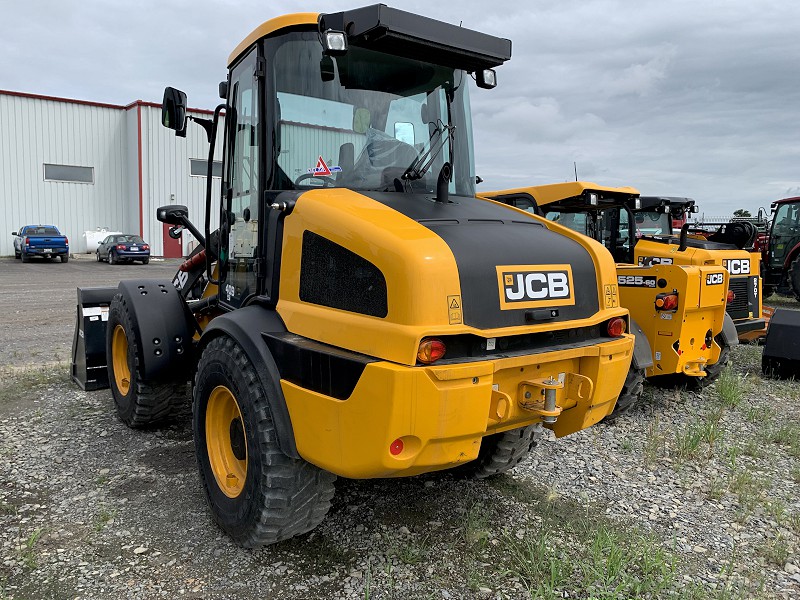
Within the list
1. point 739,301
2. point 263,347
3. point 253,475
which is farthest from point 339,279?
point 739,301

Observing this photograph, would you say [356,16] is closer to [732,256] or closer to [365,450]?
[365,450]

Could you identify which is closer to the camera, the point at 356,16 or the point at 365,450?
the point at 365,450

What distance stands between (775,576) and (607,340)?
1411 millimetres

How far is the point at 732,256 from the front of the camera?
7.69 meters

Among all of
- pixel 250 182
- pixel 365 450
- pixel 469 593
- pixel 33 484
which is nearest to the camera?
pixel 365 450

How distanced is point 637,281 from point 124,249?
2289 cm

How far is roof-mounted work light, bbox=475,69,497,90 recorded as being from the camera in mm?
3676

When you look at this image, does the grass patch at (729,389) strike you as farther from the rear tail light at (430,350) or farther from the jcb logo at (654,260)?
the rear tail light at (430,350)

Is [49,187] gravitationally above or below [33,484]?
above

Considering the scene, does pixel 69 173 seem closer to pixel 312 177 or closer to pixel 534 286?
pixel 312 177

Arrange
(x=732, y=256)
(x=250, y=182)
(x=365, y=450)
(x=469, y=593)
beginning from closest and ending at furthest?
1. (x=365, y=450)
2. (x=469, y=593)
3. (x=250, y=182)
4. (x=732, y=256)

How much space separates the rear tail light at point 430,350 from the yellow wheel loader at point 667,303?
327cm

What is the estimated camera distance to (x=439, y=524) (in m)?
3.50

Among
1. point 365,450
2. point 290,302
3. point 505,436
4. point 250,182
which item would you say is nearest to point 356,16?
point 250,182
